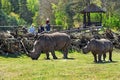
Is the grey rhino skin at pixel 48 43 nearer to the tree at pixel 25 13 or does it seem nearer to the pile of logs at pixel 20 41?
the pile of logs at pixel 20 41

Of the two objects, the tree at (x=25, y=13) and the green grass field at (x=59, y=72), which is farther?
the tree at (x=25, y=13)

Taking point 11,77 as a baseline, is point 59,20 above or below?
below

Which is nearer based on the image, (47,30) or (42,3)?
(47,30)

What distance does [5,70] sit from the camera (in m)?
20.5

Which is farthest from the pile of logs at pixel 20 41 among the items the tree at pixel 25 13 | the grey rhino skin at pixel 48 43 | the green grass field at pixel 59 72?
the tree at pixel 25 13

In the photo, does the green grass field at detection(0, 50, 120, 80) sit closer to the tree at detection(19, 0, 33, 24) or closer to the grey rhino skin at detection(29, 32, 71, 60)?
the grey rhino skin at detection(29, 32, 71, 60)

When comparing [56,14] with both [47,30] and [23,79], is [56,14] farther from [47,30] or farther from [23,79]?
[23,79]

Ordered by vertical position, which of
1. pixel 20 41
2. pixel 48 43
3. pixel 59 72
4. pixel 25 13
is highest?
pixel 59 72

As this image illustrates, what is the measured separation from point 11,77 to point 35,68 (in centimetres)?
292

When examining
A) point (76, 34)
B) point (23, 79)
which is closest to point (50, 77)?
point (23, 79)

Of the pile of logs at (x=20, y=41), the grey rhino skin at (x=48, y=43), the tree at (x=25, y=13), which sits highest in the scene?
the grey rhino skin at (x=48, y=43)

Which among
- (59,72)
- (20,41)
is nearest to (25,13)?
(20,41)

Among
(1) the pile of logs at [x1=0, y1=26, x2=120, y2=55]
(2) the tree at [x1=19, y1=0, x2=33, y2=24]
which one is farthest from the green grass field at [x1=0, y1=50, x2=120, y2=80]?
(2) the tree at [x1=19, y1=0, x2=33, y2=24]

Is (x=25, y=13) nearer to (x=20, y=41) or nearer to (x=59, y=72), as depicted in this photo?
(x=20, y=41)
